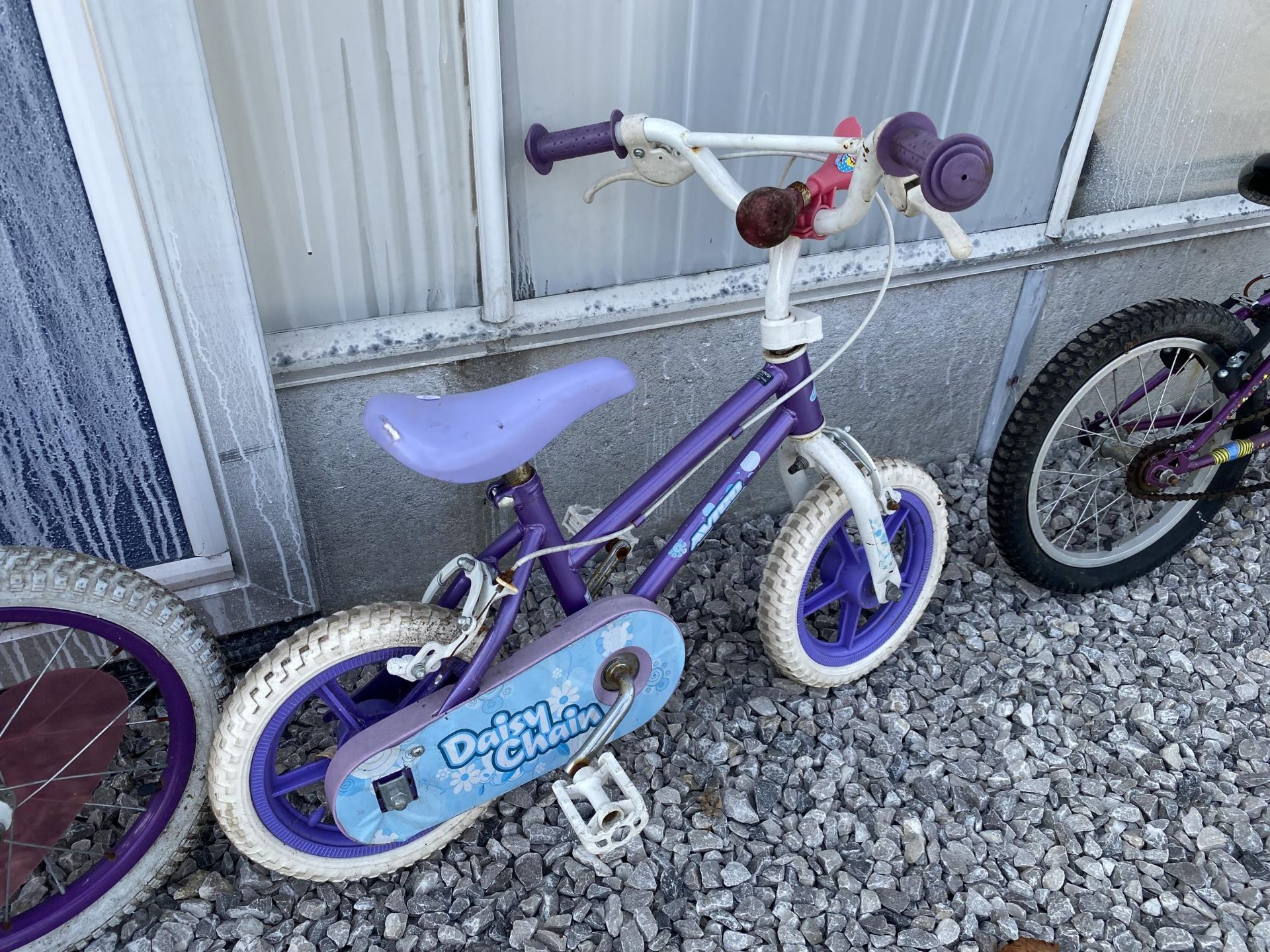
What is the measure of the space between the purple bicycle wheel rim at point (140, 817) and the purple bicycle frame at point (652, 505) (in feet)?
1.63

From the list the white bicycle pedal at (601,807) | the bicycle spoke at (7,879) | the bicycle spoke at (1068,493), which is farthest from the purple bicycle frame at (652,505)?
the bicycle spoke at (1068,493)

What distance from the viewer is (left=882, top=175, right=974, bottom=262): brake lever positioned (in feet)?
4.74

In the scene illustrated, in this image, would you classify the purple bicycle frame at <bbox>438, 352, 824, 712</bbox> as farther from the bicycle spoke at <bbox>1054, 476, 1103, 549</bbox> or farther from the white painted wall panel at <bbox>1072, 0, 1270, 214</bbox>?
the white painted wall panel at <bbox>1072, 0, 1270, 214</bbox>

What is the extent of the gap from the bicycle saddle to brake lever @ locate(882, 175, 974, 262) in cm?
118

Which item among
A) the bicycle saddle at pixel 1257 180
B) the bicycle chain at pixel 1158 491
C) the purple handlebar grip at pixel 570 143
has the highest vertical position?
the purple handlebar grip at pixel 570 143

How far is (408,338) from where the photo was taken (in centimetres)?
205

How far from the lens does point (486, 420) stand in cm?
152

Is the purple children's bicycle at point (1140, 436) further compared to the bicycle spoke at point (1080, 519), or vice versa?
the bicycle spoke at point (1080, 519)

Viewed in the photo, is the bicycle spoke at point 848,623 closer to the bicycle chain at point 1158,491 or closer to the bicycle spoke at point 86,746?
the bicycle chain at point 1158,491

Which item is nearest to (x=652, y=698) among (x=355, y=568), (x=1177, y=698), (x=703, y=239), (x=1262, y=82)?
(x=355, y=568)

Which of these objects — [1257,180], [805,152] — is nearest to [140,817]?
[805,152]

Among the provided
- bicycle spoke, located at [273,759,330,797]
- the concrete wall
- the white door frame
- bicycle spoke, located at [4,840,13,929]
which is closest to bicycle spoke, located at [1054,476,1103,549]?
the concrete wall

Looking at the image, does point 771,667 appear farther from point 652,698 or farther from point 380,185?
point 380,185

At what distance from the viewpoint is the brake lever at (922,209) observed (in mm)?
1445
